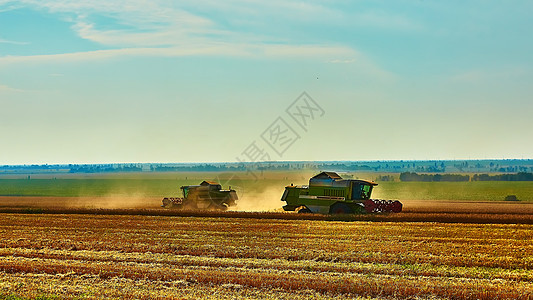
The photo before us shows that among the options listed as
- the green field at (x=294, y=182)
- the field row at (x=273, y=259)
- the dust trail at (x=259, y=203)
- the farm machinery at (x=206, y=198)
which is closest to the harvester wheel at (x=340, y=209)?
the field row at (x=273, y=259)

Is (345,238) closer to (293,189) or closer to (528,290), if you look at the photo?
(528,290)

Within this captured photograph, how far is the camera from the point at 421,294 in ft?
48.6

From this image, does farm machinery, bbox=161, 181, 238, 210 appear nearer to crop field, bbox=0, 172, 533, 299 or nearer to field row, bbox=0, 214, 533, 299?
crop field, bbox=0, 172, 533, 299

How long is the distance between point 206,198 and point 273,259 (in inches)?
804

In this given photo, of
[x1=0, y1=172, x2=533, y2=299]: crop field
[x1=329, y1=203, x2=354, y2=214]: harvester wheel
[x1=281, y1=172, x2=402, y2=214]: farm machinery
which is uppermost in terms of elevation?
[x1=281, y1=172, x2=402, y2=214]: farm machinery

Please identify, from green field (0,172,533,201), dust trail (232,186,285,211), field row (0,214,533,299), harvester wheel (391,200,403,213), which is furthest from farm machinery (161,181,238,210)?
harvester wheel (391,200,403,213)

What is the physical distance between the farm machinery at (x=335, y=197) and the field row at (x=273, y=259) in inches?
189

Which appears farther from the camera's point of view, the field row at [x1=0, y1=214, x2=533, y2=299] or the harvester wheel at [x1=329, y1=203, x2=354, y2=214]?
the harvester wheel at [x1=329, y1=203, x2=354, y2=214]

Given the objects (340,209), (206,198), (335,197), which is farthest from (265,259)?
(206,198)

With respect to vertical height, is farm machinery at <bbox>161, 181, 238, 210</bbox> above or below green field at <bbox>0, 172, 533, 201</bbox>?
below

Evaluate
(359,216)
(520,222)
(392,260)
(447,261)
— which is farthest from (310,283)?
(520,222)

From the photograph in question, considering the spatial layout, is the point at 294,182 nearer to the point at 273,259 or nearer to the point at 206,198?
the point at 206,198

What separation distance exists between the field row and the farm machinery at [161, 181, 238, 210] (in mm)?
10418

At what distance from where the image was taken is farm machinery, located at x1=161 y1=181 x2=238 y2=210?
130ft
